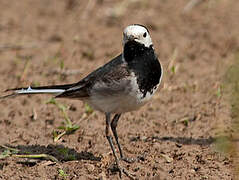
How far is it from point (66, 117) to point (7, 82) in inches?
68.1

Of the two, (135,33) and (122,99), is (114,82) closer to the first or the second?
(122,99)

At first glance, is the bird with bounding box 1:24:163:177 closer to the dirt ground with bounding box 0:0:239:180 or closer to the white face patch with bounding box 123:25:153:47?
the white face patch with bounding box 123:25:153:47

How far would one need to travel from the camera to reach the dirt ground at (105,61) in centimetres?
536

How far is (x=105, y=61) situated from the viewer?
8.48 metres

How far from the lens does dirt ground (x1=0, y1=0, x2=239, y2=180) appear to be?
211 inches

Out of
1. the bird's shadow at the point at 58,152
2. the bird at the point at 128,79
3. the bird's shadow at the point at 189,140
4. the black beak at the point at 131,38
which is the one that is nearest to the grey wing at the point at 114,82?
the bird at the point at 128,79

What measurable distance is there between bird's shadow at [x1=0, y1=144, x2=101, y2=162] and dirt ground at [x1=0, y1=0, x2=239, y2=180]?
0.01 metres

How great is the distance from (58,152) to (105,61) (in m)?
3.09

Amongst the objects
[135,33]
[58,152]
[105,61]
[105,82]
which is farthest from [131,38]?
[105,61]

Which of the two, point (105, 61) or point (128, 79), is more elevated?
point (105, 61)

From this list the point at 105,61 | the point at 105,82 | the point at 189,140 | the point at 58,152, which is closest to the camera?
the point at 105,82

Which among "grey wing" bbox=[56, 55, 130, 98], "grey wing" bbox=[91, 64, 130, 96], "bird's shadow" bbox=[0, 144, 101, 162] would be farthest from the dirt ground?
"grey wing" bbox=[91, 64, 130, 96]

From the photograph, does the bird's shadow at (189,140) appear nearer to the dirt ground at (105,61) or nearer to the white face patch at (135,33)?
the dirt ground at (105,61)

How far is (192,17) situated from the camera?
32.9ft
